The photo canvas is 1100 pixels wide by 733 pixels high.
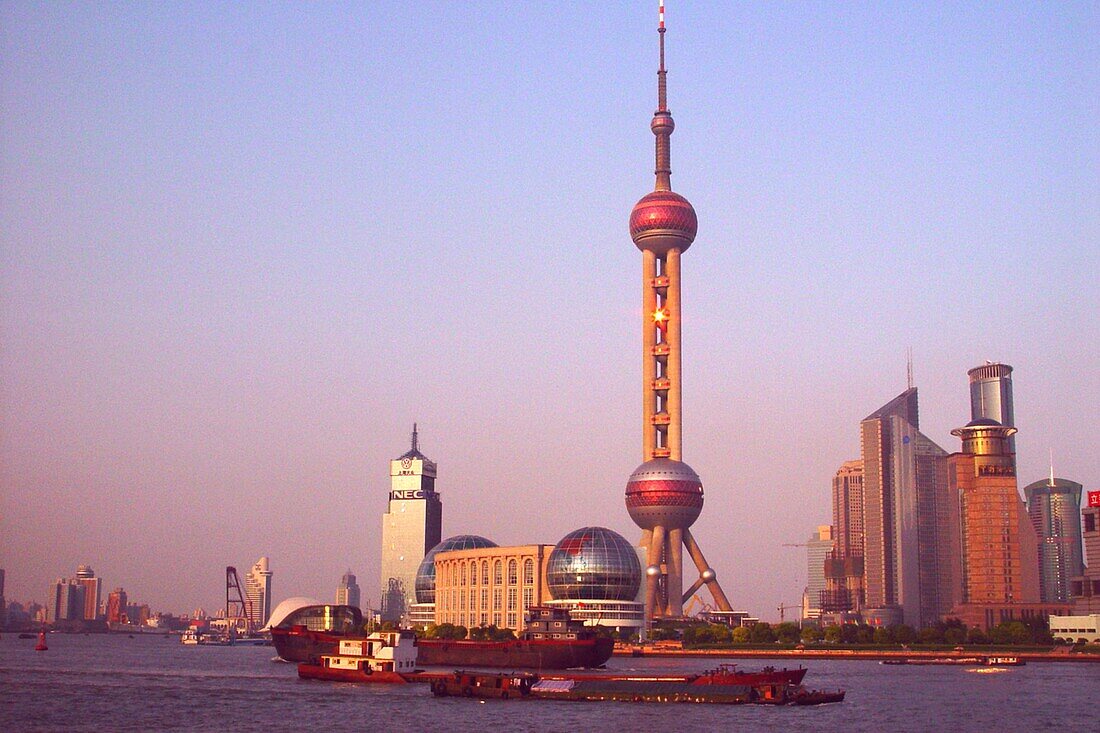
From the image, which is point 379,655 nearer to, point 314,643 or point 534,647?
point 534,647

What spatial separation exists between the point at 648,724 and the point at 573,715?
9.15 meters

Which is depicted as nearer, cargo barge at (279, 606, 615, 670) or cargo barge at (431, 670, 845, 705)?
cargo barge at (431, 670, 845, 705)

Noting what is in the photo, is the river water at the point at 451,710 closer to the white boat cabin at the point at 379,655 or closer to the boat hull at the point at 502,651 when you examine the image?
the white boat cabin at the point at 379,655

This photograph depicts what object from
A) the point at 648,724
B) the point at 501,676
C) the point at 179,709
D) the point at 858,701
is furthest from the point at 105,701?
the point at 858,701

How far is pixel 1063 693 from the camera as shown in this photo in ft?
495

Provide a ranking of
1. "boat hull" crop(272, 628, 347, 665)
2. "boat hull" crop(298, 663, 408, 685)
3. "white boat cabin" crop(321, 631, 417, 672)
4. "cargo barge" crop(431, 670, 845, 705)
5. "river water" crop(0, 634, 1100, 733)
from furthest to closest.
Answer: "boat hull" crop(272, 628, 347, 665)
"white boat cabin" crop(321, 631, 417, 672)
"boat hull" crop(298, 663, 408, 685)
"cargo barge" crop(431, 670, 845, 705)
"river water" crop(0, 634, 1100, 733)

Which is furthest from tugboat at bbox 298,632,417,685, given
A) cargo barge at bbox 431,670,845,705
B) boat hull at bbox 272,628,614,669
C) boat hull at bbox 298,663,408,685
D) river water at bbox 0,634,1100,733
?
cargo barge at bbox 431,670,845,705

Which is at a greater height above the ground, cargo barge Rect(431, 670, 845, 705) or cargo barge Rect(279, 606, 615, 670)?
cargo barge Rect(279, 606, 615, 670)

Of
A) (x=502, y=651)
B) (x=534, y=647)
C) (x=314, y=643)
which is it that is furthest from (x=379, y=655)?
(x=314, y=643)

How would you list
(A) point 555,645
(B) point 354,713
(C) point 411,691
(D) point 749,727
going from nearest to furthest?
(D) point 749,727
(B) point 354,713
(C) point 411,691
(A) point 555,645

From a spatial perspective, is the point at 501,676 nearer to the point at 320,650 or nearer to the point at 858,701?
the point at 858,701

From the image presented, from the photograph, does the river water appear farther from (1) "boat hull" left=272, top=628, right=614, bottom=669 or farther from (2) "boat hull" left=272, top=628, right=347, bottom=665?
(1) "boat hull" left=272, top=628, right=614, bottom=669

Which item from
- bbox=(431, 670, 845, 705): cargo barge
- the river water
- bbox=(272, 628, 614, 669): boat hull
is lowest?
the river water

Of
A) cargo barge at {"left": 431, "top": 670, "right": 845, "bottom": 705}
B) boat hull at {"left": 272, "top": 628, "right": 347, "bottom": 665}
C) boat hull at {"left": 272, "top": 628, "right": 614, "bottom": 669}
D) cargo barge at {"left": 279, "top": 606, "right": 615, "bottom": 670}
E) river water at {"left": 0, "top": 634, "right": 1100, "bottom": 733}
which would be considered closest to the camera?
river water at {"left": 0, "top": 634, "right": 1100, "bottom": 733}
